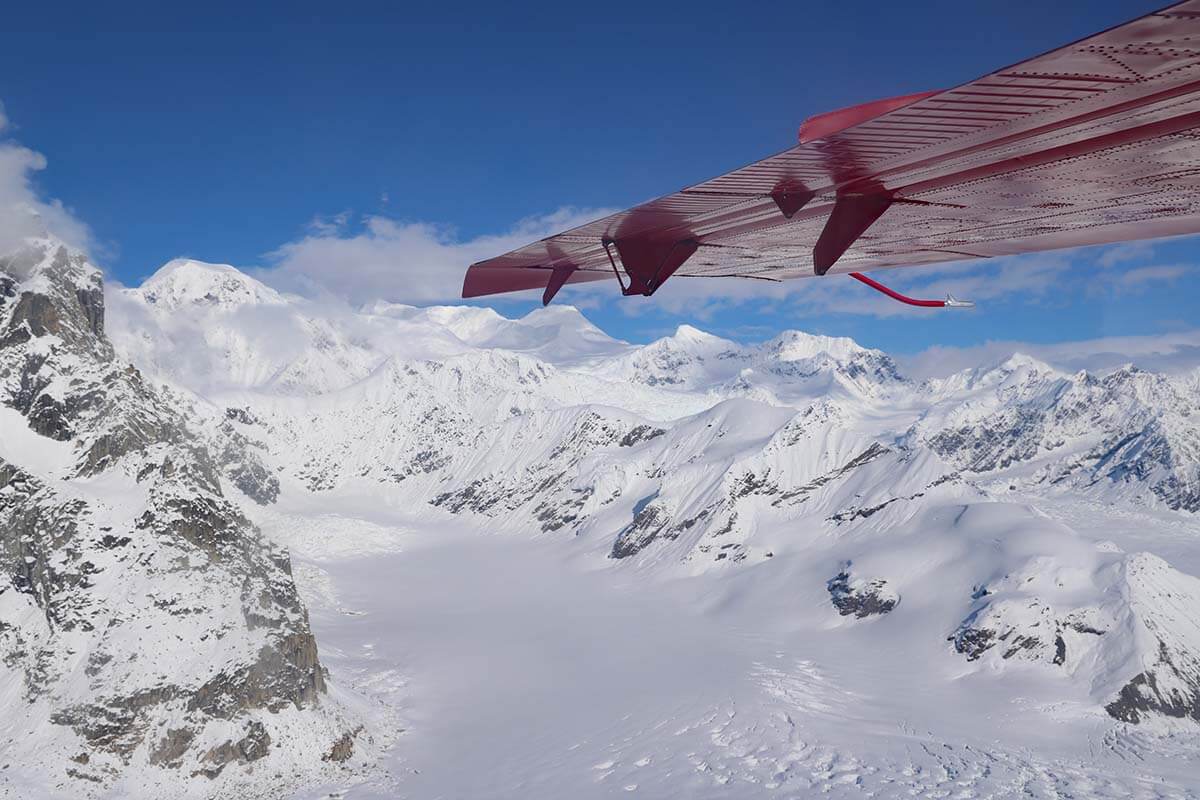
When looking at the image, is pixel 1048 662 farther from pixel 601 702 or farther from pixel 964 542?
pixel 601 702

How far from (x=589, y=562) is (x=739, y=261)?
185805 millimetres

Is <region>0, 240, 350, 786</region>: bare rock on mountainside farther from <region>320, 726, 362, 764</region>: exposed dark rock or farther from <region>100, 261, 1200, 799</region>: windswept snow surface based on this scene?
<region>100, 261, 1200, 799</region>: windswept snow surface

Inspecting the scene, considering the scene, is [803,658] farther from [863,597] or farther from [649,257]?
[649,257]

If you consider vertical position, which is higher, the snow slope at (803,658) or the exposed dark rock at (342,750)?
the exposed dark rock at (342,750)

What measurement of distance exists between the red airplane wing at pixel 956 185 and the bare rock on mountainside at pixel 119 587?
64.0 meters

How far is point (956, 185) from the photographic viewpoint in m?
5.51

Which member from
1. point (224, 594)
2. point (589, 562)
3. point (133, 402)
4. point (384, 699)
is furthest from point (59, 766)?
point (589, 562)

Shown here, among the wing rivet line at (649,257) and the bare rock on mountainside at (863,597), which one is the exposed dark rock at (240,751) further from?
the bare rock on mountainside at (863,597)

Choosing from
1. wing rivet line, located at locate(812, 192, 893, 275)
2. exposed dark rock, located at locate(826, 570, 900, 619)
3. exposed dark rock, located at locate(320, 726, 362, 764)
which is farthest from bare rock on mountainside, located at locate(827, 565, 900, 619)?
wing rivet line, located at locate(812, 192, 893, 275)

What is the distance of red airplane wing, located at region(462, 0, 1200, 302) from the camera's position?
3.58 m

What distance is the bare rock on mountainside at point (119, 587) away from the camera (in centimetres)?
5547

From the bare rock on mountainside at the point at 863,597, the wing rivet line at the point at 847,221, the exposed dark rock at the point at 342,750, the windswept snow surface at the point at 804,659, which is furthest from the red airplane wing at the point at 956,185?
the bare rock on mountainside at the point at 863,597

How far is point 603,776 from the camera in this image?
61.1 metres

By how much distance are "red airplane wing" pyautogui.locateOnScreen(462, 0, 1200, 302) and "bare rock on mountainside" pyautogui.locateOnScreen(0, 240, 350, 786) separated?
64.0 meters
